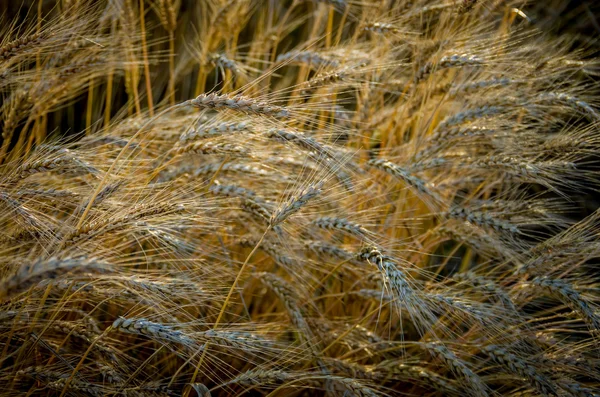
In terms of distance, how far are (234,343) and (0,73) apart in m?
1.05

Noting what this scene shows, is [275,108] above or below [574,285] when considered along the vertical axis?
above

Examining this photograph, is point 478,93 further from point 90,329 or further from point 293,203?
point 90,329

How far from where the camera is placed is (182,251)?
1.62m

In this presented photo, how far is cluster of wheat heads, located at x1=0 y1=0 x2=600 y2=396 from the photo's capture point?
1.53 metres

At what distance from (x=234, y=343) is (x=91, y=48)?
4.01 ft

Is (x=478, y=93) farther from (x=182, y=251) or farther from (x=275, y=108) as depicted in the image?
(x=182, y=251)

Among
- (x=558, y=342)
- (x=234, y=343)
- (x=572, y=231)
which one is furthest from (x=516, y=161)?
(x=234, y=343)

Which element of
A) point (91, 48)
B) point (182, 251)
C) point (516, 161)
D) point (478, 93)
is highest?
point (91, 48)

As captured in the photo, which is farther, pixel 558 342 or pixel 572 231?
pixel 572 231

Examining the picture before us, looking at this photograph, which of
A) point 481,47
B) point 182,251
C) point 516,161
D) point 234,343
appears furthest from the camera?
point 481,47

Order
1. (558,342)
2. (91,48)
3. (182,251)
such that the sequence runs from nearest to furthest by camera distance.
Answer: (182,251)
(558,342)
(91,48)

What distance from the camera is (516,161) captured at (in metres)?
1.90

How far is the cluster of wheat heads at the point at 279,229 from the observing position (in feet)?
5.01

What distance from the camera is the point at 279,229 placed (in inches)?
70.4
